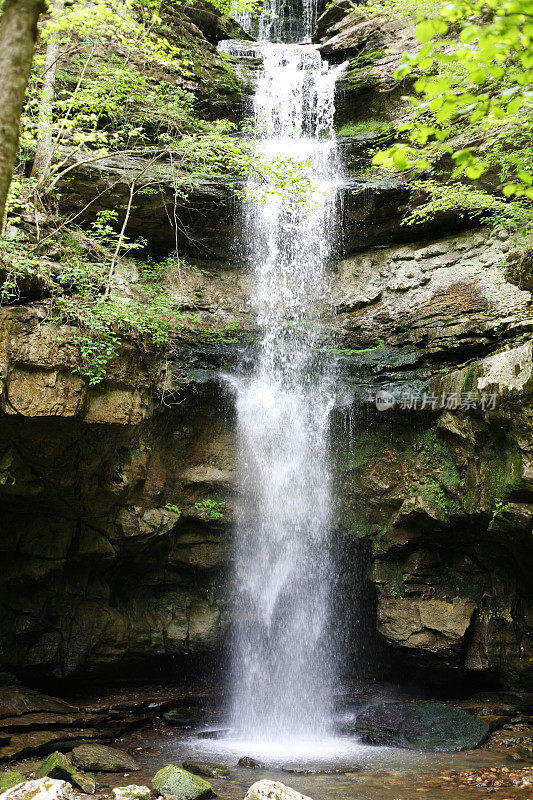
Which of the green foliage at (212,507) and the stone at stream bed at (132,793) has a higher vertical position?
the green foliage at (212,507)

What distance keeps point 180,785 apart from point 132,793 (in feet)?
1.77

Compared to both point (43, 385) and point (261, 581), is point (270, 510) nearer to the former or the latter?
point (261, 581)

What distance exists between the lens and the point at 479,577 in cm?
981

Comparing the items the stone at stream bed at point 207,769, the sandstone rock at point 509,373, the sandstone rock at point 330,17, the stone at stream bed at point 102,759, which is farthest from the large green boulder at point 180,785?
the sandstone rock at point 330,17

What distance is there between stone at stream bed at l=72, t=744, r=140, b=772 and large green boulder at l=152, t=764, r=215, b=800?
0.88m

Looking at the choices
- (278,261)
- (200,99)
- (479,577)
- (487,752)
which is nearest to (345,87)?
(200,99)

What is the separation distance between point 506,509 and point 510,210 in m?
4.44

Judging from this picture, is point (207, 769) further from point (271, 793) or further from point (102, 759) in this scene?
point (271, 793)

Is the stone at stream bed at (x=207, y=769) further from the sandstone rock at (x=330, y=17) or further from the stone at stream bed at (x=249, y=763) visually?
the sandstone rock at (x=330, y=17)

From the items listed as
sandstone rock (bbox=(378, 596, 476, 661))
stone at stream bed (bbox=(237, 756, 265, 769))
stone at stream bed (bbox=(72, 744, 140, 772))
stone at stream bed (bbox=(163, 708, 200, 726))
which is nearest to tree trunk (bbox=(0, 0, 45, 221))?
stone at stream bed (bbox=(72, 744, 140, 772))

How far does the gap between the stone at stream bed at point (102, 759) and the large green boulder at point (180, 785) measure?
884 mm

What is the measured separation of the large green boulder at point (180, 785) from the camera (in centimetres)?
592

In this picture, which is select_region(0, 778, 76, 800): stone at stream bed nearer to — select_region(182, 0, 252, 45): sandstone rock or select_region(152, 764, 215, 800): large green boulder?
select_region(152, 764, 215, 800): large green boulder

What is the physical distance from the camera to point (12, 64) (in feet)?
9.45
